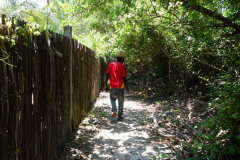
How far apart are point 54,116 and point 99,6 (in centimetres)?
394

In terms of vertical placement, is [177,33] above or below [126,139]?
above

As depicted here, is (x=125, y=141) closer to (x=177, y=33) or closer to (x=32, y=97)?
(x=32, y=97)

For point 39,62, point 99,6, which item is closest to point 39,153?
point 39,62

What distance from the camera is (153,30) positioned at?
637cm

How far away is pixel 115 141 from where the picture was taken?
396cm

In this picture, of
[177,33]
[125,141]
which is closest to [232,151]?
[125,141]

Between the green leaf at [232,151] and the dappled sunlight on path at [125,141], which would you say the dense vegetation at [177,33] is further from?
the green leaf at [232,151]

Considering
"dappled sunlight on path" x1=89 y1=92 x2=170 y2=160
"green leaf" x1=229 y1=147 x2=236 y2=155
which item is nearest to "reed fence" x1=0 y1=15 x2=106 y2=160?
"dappled sunlight on path" x1=89 y1=92 x2=170 y2=160

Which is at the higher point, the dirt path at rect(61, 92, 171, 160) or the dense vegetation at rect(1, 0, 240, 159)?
the dense vegetation at rect(1, 0, 240, 159)

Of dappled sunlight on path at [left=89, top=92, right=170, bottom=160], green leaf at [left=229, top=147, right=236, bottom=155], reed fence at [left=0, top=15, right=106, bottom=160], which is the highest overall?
reed fence at [left=0, top=15, right=106, bottom=160]

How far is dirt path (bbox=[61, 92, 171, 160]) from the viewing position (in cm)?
334

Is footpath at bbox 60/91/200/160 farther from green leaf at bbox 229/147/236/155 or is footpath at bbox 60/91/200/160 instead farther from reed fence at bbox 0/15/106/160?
green leaf at bbox 229/147/236/155

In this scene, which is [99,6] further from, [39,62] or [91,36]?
[91,36]

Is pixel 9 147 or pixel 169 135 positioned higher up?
pixel 9 147
